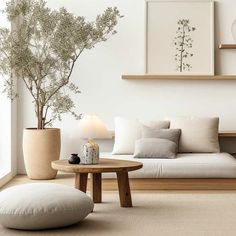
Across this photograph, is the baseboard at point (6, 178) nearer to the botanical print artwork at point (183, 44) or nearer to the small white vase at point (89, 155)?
the small white vase at point (89, 155)

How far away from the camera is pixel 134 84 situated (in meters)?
8.46

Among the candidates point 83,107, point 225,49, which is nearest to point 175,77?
point 225,49

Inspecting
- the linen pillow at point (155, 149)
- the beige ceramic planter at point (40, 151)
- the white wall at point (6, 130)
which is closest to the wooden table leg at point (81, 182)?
the linen pillow at point (155, 149)

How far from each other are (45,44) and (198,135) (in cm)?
225

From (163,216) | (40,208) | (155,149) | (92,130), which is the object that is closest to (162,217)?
(163,216)

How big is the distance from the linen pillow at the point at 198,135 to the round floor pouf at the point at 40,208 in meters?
2.88

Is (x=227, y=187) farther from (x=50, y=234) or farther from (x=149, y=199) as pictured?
(x=50, y=234)

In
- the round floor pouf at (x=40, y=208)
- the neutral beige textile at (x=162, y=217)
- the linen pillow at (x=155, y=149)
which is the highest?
the linen pillow at (x=155, y=149)

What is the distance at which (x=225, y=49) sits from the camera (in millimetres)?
8359

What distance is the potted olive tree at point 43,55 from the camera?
25.3 feet

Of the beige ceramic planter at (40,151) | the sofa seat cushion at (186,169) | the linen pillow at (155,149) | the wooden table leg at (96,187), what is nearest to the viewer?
the wooden table leg at (96,187)

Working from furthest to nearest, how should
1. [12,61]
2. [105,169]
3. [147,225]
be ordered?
1. [12,61]
2. [105,169]
3. [147,225]

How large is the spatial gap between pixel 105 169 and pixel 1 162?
2.88m

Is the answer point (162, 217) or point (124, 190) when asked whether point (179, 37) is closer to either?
point (124, 190)
